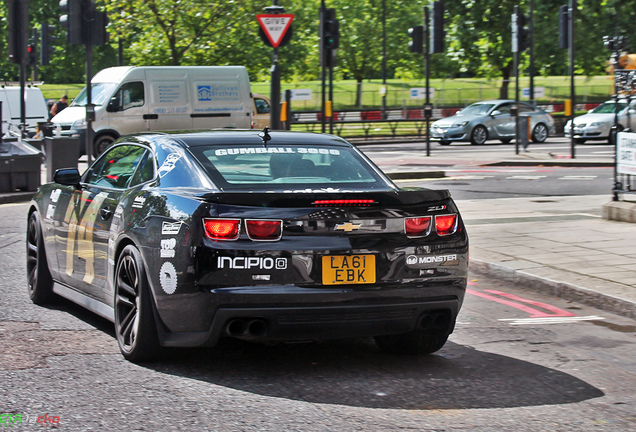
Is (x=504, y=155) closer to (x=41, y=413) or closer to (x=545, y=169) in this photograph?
(x=545, y=169)

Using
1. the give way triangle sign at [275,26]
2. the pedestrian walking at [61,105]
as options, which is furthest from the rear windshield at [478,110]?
the give way triangle sign at [275,26]

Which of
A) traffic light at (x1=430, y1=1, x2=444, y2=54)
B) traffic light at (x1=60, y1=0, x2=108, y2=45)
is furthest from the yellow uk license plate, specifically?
traffic light at (x1=430, y1=1, x2=444, y2=54)

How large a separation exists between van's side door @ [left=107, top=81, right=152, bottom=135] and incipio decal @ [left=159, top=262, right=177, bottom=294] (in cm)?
2005

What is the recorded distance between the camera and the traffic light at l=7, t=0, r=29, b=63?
1839cm

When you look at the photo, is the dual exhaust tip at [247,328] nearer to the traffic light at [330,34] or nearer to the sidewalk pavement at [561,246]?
the sidewalk pavement at [561,246]

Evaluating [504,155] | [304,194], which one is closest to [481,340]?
[304,194]

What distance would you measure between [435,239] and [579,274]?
3.25m

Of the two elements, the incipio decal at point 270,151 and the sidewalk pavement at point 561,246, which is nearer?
the incipio decal at point 270,151

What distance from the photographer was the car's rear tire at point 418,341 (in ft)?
19.2

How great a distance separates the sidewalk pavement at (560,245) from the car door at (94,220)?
365 centimetres

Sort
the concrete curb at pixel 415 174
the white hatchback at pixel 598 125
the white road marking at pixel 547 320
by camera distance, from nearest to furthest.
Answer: the white road marking at pixel 547 320, the concrete curb at pixel 415 174, the white hatchback at pixel 598 125

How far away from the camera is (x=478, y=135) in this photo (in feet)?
108

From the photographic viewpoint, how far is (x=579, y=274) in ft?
27.3

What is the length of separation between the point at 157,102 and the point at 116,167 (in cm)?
1893
